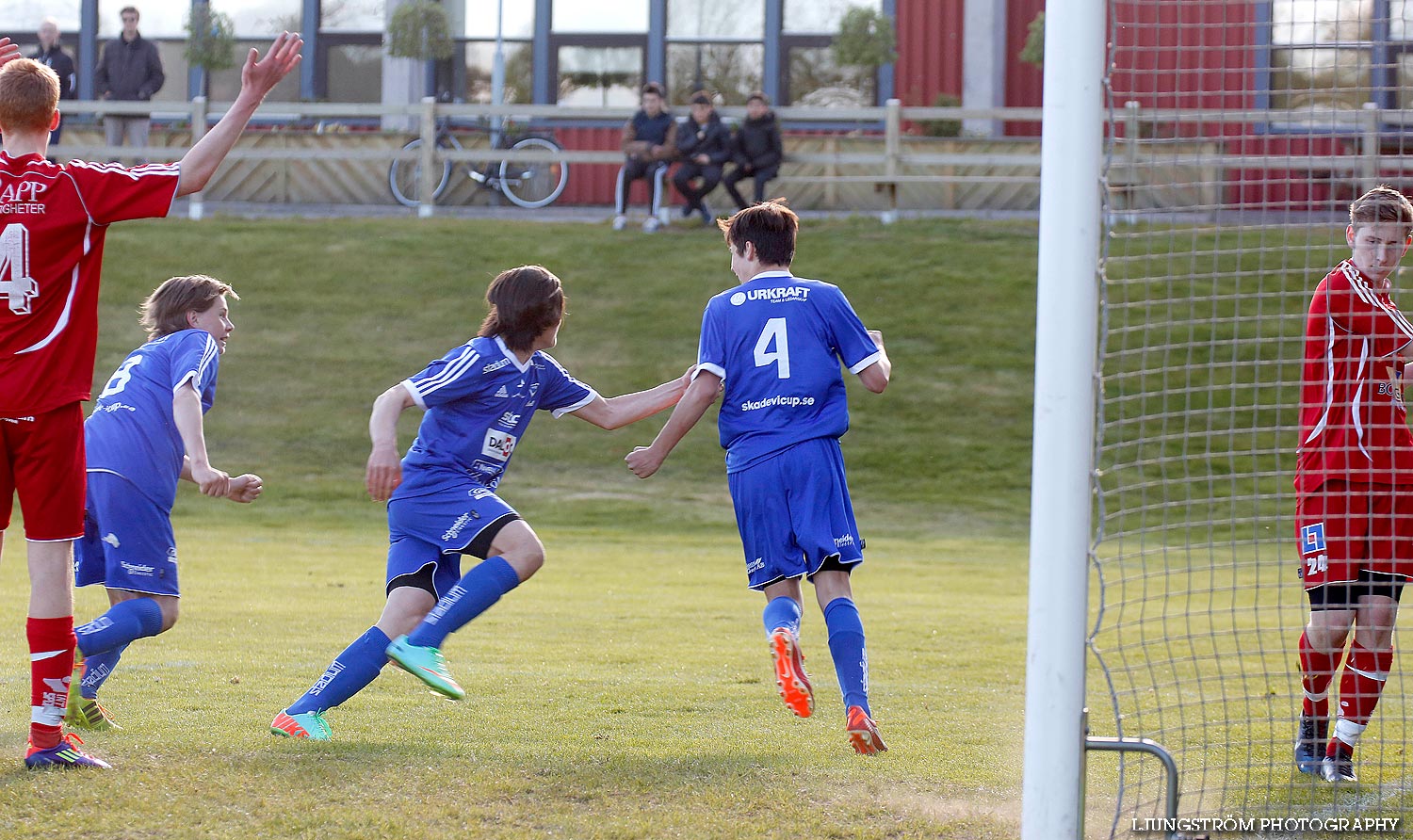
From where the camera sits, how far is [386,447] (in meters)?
4.62

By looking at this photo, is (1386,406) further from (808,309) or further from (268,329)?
(268,329)

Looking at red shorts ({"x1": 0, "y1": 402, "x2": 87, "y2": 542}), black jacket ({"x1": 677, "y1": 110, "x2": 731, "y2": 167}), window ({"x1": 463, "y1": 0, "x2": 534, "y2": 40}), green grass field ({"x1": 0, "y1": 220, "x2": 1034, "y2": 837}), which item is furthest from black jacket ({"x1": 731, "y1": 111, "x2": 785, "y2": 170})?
red shorts ({"x1": 0, "y1": 402, "x2": 87, "y2": 542})

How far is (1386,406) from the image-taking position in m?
4.85

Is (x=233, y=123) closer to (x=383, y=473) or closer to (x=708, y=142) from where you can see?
(x=383, y=473)

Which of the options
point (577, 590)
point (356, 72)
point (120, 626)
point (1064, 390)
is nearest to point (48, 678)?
point (120, 626)

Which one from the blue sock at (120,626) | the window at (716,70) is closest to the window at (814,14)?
the window at (716,70)

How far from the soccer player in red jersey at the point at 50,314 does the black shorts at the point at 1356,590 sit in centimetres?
378

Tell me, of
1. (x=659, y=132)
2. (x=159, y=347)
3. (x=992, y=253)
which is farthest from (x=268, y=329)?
(x=159, y=347)

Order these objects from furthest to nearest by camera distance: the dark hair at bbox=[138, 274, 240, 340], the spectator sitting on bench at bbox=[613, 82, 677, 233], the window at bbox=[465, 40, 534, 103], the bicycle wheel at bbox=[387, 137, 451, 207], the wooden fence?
1. the window at bbox=[465, 40, 534, 103]
2. the bicycle wheel at bbox=[387, 137, 451, 207]
3. the wooden fence
4. the spectator sitting on bench at bbox=[613, 82, 677, 233]
5. the dark hair at bbox=[138, 274, 240, 340]

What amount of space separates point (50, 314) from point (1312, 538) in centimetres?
405

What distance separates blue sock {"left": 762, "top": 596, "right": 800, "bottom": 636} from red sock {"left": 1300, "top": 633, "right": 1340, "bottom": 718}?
1710mm

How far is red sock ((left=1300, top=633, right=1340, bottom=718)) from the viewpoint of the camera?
4887mm

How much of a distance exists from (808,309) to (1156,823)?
207 cm

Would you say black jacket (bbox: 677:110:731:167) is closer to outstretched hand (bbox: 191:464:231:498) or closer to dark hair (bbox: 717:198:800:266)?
dark hair (bbox: 717:198:800:266)
